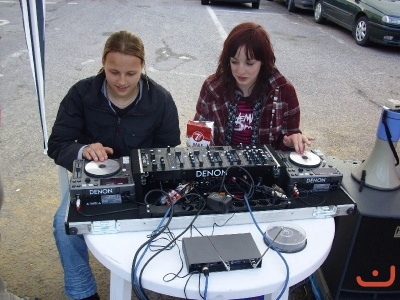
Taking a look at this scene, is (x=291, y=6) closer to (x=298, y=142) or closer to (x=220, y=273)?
(x=298, y=142)

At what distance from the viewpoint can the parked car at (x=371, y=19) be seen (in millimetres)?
6879

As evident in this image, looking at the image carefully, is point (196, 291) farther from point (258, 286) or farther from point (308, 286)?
point (308, 286)

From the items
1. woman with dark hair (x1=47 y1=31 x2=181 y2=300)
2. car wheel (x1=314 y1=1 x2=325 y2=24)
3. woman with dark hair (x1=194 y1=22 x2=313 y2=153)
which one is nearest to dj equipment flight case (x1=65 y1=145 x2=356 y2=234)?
woman with dark hair (x1=47 y1=31 x2=181 y2=300)

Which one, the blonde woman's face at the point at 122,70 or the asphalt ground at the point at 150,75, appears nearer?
the blonde woman's face at the point at 122,70

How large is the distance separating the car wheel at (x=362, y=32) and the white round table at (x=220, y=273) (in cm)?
668

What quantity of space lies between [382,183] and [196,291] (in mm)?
1096

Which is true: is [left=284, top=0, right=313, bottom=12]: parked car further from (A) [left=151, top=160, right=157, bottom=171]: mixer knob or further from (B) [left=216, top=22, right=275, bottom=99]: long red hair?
(A) [left=151, top=160, right=157, bottom=171]: mixer knob

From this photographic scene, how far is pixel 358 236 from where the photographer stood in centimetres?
184

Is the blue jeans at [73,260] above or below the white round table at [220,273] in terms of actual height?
below

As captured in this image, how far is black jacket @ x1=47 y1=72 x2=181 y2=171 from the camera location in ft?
6.36

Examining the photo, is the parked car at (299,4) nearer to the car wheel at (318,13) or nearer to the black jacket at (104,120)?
the car wheel at (318,13)

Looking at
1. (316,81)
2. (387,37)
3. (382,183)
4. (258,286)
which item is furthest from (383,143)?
(387,37)

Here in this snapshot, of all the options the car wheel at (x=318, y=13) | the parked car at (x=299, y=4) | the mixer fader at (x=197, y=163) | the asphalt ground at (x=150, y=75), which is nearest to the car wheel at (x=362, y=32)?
the asphalt ground at (x=150, y=75)

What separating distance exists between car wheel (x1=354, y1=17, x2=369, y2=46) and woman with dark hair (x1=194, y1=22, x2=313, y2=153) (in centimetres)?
587
